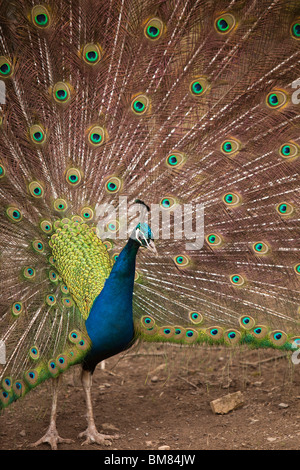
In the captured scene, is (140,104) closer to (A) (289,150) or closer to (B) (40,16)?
(B) (40,16)

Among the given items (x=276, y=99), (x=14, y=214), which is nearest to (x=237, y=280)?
(x=276, y=99)

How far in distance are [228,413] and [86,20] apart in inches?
100

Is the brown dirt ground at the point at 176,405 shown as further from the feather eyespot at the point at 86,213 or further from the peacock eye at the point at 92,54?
the peacock eye at the point at 92,54

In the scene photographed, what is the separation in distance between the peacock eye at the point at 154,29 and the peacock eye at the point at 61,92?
525 mm

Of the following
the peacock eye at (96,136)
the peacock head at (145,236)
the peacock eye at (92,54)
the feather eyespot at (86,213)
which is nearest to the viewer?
the peacock head at (145,236)

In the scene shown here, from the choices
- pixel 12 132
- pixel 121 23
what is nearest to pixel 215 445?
pixel 12 132

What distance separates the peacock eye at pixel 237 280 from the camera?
12.1ft

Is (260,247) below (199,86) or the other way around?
below

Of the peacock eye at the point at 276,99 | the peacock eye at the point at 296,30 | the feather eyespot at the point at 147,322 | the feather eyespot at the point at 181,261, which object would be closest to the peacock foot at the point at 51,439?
the feather eyespot at the point at 147,322

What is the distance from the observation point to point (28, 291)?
3.52 m

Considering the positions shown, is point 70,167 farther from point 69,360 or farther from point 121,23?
point 69,360

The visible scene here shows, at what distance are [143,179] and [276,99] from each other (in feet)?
2.84

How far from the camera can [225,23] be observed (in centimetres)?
327

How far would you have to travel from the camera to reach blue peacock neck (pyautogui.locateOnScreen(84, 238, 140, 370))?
3324 mm
